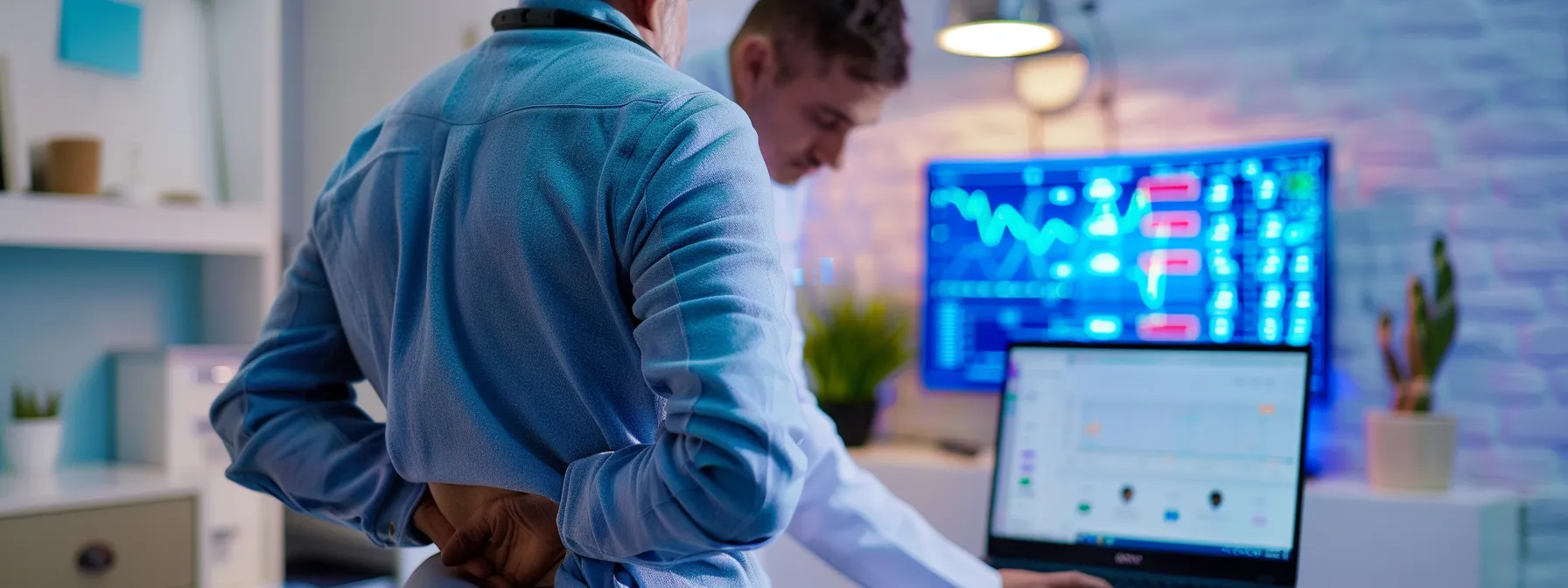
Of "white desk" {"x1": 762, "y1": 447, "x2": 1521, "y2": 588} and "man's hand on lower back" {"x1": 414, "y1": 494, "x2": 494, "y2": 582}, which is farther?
"white desk" {"x1": 762, "y1": 447, "x2": 1521, "y2": 588}

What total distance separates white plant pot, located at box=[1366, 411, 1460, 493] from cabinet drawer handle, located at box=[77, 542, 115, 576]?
275cm

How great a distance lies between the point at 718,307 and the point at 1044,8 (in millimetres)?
2212

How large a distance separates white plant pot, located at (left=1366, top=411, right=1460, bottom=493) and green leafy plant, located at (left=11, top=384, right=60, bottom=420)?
2.99 metres

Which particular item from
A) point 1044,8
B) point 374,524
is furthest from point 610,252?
point 1044,8

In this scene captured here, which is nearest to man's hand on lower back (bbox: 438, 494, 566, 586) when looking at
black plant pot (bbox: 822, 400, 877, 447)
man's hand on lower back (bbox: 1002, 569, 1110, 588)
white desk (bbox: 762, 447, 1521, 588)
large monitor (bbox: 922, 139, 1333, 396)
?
man's hand on lower back (bbox: 1002, 569, 1110, 588)

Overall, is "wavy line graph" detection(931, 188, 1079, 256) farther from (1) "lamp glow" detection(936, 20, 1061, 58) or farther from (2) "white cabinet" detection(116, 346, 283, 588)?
(2) "white cabinet" detection(116, 346, 283, 588)

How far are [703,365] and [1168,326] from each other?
2.60 metres

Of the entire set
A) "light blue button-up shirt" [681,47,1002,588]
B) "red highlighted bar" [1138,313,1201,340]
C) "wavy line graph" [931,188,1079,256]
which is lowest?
"light blue button-up shirt" [681,47,1002,588]

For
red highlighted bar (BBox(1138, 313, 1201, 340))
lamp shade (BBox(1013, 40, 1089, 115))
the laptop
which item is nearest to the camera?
the laptop

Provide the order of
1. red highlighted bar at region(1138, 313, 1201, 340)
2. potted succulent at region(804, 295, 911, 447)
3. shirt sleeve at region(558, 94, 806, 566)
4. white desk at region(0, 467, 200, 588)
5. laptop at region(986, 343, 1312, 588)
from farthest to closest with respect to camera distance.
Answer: potted succulent at region(804, 295, 911, 447) → red highlighted bar at region(1138, 313, 1201, 340) → white desk at region(0, 467, 200, 588) → laptop at region(986, 343, 1312, 588) → shirt sleeve at region(558, 94, 806, 566)

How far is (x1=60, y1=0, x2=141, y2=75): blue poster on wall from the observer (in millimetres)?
2762

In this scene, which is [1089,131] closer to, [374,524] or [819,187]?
[819,187]

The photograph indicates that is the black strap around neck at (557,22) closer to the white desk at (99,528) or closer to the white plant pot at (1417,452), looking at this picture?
the white desk at (99,528)

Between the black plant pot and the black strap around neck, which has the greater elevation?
the black strap around neck
